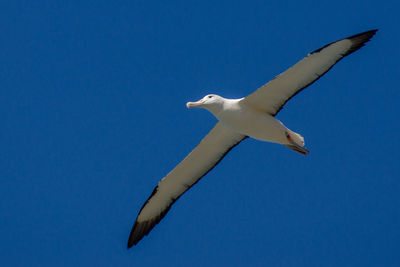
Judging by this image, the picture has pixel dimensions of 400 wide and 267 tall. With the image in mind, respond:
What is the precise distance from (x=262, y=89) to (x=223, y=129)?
1.74 metres

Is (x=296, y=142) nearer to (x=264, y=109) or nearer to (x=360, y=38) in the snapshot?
(x=264, y=109)

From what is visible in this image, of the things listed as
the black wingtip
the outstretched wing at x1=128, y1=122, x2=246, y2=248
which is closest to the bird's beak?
the outstretched wing at x1=128, y1=122, x2=246, y2=248

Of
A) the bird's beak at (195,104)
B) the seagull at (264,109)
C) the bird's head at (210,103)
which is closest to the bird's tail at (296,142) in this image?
the seagull at (264,109)

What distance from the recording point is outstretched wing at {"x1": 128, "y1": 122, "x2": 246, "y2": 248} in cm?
1596

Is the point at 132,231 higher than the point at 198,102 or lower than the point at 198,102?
lower

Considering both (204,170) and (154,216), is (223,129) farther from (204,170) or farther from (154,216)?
(154,216)

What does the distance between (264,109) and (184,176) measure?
2857mm

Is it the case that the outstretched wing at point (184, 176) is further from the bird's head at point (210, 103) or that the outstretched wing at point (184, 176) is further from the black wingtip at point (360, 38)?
the black wingtip at point (360, 38)

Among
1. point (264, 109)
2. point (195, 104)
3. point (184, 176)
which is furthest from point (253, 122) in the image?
point (184, 176)

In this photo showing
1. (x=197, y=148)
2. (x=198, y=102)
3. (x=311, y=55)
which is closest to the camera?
(x=311, y=55)

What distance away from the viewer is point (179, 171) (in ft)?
53.4

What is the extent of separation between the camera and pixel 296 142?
572 inches

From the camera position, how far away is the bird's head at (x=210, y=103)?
47.9 ft

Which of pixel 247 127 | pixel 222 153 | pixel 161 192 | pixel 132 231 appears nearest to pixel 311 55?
pixel 247 127
